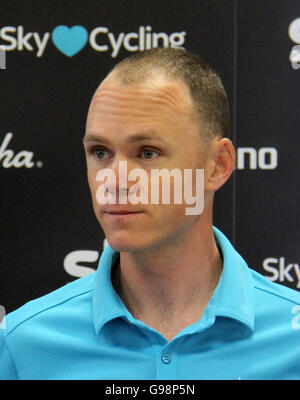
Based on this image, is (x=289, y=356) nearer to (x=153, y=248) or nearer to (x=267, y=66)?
(x=153, y=248)

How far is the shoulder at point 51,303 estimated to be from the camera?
1501 millimetres

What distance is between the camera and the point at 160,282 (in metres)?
1.45

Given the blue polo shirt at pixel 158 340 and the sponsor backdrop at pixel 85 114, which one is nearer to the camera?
the blue polo shirt at pixel 158 340

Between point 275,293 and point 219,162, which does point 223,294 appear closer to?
point 275,293

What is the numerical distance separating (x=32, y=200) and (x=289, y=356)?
2.92 feet

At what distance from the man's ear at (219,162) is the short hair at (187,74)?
0.09 feet

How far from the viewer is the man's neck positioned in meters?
1.43

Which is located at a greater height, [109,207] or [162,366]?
[109,207]

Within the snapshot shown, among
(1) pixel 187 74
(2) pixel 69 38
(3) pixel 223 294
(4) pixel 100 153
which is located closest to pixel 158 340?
(3) pixel 223 294

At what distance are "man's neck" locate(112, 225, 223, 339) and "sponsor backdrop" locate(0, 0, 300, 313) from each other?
452 millimetres

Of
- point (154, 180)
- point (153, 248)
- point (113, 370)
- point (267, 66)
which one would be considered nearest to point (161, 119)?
point (154, 180)

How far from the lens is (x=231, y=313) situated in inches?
54.1

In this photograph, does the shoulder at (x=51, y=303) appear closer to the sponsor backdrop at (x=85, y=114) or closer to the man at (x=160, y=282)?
the man at (x=160, y=282)

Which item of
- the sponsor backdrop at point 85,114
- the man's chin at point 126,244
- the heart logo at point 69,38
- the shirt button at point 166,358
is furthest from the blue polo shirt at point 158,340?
the heart logo at point 69,38
